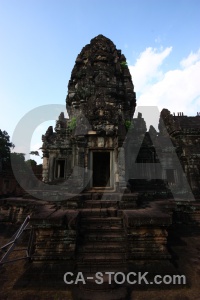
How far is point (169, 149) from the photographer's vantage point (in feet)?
→ 42.6

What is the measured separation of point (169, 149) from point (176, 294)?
10.9 metres

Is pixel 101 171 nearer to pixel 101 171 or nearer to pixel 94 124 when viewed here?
pixel 101 171

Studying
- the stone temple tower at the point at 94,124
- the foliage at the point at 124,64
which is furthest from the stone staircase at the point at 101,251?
the foliage at the point at 124,64

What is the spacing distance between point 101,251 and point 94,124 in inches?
200

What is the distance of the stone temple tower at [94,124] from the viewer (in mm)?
7473

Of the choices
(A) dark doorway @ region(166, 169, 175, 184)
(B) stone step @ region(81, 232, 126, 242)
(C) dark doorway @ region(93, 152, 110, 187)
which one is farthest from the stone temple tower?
(A) dark doorway @ region(166, 169, 175, 184)

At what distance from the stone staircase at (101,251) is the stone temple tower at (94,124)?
1.91 metres

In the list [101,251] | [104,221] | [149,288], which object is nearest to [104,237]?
[101,251]

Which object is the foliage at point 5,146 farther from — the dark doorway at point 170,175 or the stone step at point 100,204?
the stone step at point 100,204

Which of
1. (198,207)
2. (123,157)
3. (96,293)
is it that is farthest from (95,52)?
(96,293)

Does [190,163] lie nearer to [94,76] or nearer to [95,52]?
[94,76]

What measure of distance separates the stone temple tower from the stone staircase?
191 cm

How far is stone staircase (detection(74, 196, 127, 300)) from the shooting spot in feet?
10.1

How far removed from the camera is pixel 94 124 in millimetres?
7750
